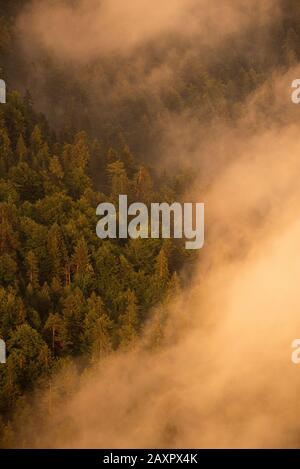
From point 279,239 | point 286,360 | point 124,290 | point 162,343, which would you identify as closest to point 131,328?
point 162,343

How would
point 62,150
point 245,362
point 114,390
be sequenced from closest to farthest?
point 114,390
point 245,362
point 62,150

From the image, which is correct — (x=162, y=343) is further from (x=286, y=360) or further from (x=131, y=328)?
(x=286, y=360)

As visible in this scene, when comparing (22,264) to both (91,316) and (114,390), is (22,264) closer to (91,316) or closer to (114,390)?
(91,316)

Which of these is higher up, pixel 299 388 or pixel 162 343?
pixel 162 343
